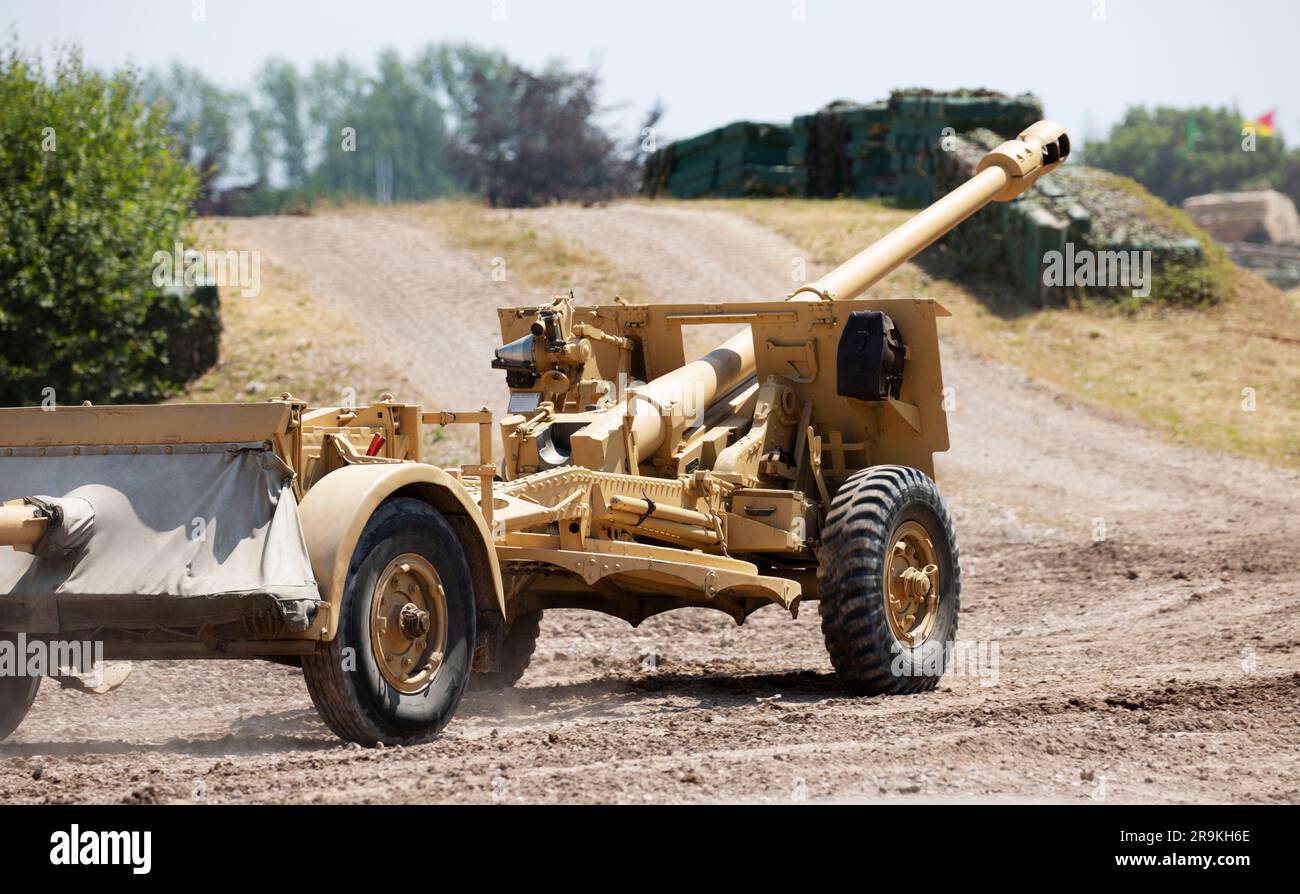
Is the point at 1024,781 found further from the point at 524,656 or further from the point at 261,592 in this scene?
the point at 524,656

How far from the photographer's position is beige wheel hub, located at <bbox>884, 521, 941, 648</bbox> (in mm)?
8961

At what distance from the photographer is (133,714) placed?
8.84m

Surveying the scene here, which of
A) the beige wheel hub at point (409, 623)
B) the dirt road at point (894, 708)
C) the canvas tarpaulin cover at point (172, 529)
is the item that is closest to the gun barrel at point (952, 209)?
the dirt road at point (894, 708)

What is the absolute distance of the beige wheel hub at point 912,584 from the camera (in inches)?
353

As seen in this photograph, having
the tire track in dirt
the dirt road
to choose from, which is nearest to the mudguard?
the dirt road

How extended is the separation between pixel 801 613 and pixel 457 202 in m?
20.1

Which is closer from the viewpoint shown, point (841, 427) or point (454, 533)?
point (454, 533)

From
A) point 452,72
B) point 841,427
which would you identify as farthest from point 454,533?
point 452,72

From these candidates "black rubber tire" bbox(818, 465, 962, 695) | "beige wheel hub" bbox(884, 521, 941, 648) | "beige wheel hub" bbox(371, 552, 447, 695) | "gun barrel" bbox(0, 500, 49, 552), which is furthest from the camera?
"beige wheel hub" bbox(884, 521, 941, 648)

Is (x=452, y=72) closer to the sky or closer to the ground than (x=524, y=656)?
closer to the sky

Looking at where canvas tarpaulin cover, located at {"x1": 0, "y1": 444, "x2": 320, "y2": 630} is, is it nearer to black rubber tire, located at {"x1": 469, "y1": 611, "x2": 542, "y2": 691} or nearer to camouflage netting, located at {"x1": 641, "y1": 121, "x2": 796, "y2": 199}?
black rubber tire, located at {"x1": 469, "y1": 611, "x2": 542, "y2": 691}

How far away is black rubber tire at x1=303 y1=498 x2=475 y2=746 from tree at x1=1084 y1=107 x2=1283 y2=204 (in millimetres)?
82678

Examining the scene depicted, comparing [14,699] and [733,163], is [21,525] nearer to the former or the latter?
[14,699]

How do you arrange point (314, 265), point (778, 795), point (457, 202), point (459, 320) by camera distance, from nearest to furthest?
point (778, 795), point (459, 320), point (314, 265), point (457, 202)
